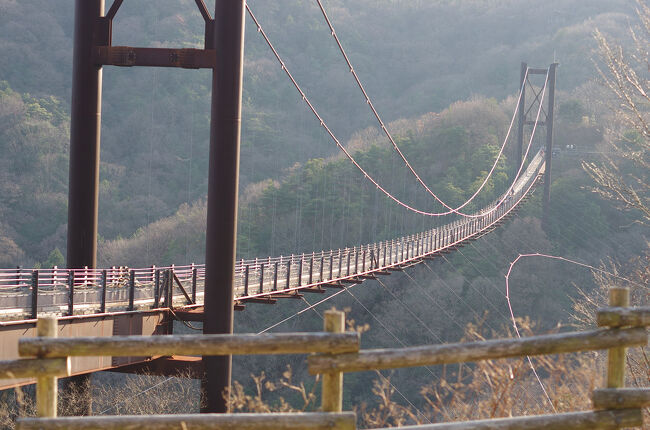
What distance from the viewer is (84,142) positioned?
37.4 feet

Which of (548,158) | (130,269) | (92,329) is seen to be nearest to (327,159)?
(548,158)

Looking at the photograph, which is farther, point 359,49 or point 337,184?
point 359,49

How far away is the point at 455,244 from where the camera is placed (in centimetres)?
2578

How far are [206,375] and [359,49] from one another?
59.7 m

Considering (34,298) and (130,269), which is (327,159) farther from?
(34,298)

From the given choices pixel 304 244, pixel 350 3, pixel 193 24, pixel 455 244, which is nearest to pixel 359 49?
pixel 350 3

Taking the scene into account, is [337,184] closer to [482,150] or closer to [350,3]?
[482,150]

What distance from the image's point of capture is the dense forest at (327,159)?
40.2 meters

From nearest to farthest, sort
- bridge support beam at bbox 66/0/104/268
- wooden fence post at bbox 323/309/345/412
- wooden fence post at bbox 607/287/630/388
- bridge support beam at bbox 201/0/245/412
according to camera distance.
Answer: wooden fence post at bbox 323/309/345/412 → wooden fence post at bbox 607/287/630/388 → bridge support beam at bbox 201/0/245/412 → bridge support beam at bbox 66/0/104/268

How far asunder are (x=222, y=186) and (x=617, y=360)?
7.00 metres

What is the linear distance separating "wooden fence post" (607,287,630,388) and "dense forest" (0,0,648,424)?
2795 centimetres

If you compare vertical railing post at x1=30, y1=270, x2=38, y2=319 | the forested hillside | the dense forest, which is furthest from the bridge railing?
the forested hillside

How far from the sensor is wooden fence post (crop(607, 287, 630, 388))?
318cm

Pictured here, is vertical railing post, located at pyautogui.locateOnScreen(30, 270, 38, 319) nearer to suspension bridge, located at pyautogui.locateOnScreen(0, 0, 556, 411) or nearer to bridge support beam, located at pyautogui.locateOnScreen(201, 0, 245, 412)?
suspension bridge, located at pyautogui.locateOnScreen(0, 0, 556, 411)
